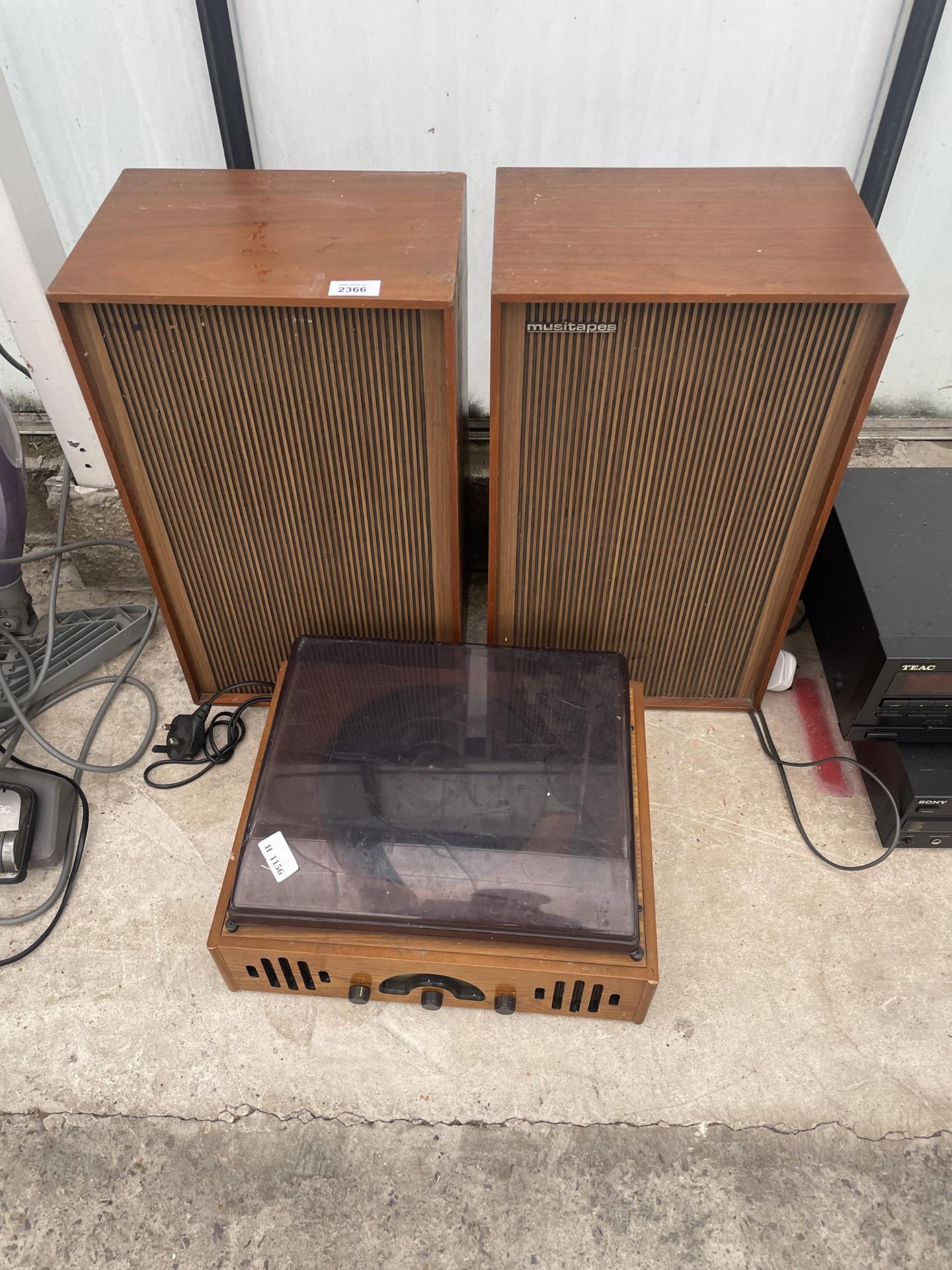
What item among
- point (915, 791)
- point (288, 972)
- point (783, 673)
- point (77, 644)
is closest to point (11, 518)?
point (77, 644)

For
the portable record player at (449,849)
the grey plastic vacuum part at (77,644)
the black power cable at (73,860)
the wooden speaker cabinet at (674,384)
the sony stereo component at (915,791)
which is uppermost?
the wooden speaker cabinet at (674,384)

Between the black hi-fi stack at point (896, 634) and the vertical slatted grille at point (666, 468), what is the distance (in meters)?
0.15

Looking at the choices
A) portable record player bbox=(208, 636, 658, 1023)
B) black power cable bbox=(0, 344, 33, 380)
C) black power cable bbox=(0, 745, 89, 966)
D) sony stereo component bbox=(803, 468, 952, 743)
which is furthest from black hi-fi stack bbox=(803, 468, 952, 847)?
black power cable bbox=(0, 344, 33, 380)

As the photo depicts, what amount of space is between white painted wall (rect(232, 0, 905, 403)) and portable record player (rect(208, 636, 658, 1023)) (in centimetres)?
90

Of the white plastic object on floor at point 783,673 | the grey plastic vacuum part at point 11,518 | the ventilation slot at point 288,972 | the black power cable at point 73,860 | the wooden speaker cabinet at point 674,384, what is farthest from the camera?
the white plastic object on floor at point 783,673

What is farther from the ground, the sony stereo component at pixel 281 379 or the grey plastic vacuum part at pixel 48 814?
the sony stereo component at pixel 281 379

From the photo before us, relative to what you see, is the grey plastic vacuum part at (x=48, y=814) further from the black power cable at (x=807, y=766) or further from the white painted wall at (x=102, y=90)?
the black power cable at (x=807, y=766)

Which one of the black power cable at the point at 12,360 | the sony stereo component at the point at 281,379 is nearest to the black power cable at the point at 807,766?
the sony stereo component at the point at 281,379

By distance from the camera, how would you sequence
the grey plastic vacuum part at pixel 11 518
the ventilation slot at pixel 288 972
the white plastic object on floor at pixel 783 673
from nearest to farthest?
the ventilation slot at pixel 288 972 → the grey plastic vacuum part at pixel 11 518 → the white plastic object on floor at pixel 783 673

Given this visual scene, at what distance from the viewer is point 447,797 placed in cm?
126

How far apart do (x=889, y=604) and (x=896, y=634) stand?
2.5 inches

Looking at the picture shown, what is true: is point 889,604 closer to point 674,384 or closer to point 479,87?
point 674,384

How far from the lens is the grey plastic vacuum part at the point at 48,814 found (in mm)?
1406

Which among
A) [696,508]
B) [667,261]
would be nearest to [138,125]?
[667,261]
